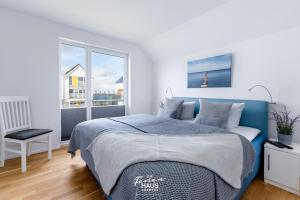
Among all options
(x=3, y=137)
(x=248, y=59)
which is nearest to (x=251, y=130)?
(x=248, y=59)

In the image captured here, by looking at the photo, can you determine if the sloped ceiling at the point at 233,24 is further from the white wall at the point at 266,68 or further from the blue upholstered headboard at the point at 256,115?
the blue upholstered headboard at the point at 256,115

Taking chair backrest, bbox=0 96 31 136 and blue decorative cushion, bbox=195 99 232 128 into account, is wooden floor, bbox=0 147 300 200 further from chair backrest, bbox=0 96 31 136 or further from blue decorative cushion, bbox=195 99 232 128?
blue decorative cushion, bbox=195 99 232 128

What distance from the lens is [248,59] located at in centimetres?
262

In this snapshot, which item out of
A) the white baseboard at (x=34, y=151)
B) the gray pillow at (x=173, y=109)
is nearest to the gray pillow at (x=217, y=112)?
the gray pillow at (x=173, y=109)

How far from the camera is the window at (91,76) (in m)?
3.31

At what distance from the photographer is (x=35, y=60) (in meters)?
2.79

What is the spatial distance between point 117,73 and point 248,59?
115 inches

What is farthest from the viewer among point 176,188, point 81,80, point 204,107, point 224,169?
point 81,80

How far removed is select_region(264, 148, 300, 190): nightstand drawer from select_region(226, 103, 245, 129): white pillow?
52 cm

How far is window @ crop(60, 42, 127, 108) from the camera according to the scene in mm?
3307

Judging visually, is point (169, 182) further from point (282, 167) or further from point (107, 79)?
point (107, 79)

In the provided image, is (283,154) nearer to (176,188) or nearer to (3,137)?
Answer: (176,188)

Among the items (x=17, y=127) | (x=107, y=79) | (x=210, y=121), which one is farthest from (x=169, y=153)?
(x=107, y=79)

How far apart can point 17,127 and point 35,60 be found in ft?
3.96
